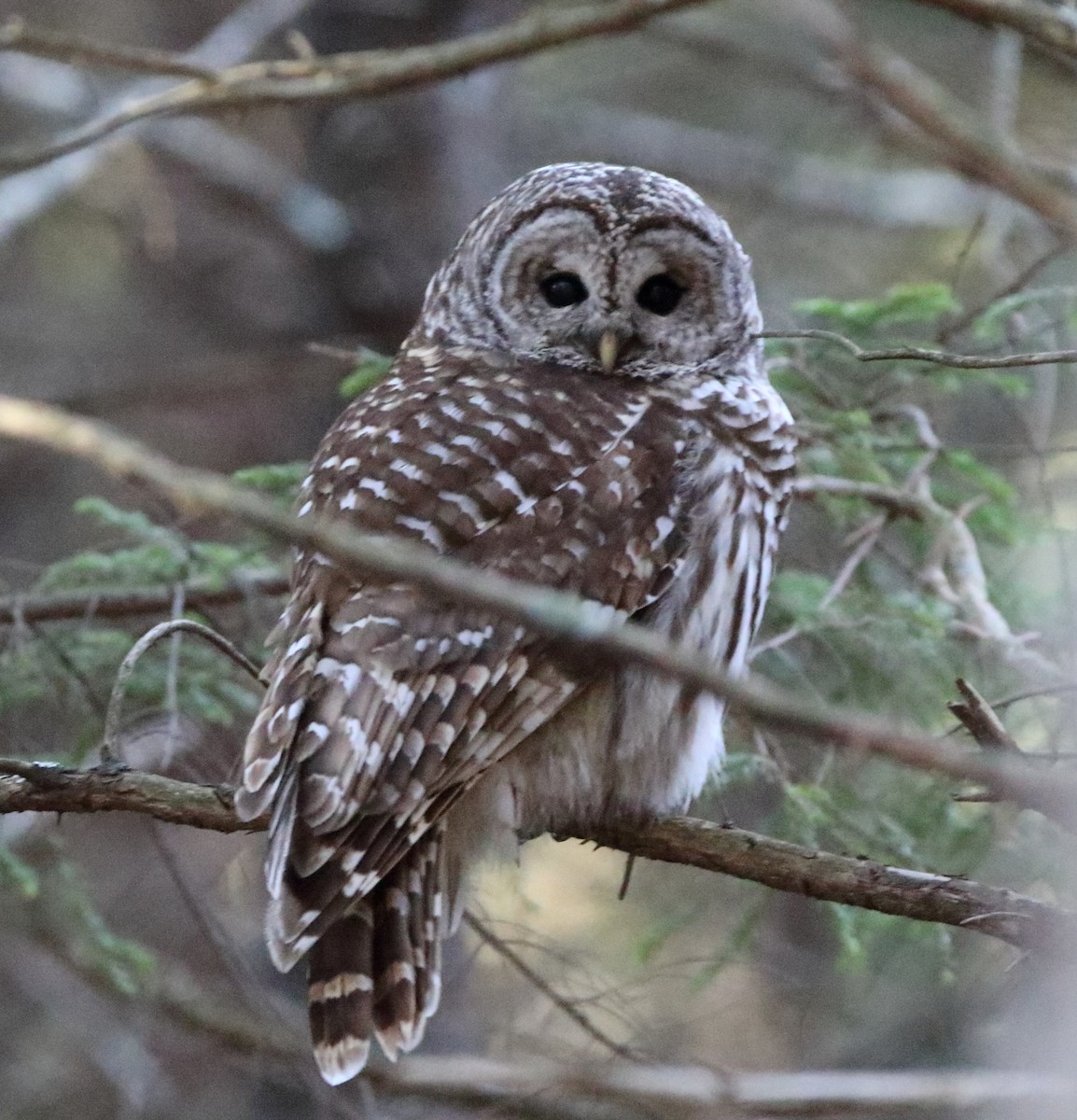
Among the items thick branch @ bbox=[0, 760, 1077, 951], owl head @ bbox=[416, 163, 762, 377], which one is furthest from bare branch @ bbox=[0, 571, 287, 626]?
thick branch @ bbox=[0, 760, 1077, 951]

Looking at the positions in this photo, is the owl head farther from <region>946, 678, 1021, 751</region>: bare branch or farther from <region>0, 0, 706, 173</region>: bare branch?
<region>946, 678, 1021, 751</region>: bare branch

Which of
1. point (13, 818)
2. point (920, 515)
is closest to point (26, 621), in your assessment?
point (13, 818)

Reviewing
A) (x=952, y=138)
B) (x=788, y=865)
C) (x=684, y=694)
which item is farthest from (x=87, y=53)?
(x=788, y=865)

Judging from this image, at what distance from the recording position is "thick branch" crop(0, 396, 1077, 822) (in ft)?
5.70

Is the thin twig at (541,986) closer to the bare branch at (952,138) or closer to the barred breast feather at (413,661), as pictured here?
the barred breast feather at (413,661)

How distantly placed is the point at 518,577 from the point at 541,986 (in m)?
0.94

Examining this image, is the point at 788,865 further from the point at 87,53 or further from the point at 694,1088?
the point at 87,53

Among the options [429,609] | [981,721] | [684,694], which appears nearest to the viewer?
[981,721]

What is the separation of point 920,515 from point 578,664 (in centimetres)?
131

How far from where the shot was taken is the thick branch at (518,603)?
174 centimetres

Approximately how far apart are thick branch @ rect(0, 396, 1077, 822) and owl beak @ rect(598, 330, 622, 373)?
2.37 metres

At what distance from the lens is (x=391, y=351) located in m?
7.67

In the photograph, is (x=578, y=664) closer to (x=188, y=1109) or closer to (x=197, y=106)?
(x=197, y=106)

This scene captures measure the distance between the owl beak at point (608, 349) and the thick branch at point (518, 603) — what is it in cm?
237
